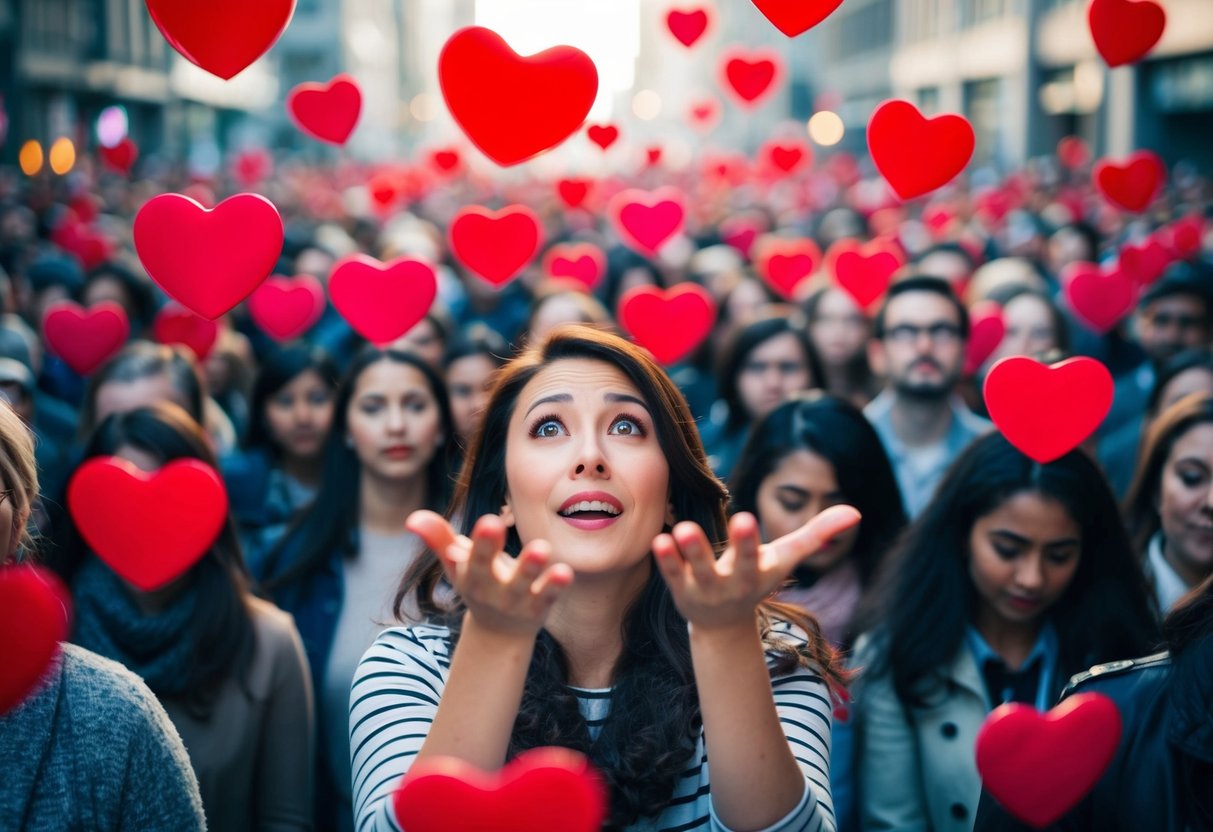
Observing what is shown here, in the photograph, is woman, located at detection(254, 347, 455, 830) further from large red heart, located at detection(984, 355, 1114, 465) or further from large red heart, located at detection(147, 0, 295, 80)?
large red heart, located at detection(984, 355, 1114, 465)

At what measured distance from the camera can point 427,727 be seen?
2201 mm

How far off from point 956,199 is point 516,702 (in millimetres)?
15406

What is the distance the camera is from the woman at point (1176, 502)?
3.85 meters

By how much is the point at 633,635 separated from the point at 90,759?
98cm

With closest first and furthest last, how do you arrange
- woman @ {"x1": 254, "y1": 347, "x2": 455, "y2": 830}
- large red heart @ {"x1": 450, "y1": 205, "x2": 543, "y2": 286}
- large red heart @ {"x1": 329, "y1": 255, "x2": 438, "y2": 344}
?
woman @ {"x1": 254, "y1": 347, "x2": 455, "y2": 830}
large red heart @ {"x1": 329, "y1": 255, "x2": 438, "y2": 344}
large red heart @ {"x1": 450, "y1": 205, "x2": 543, "y2": 286}

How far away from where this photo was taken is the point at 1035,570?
10.6 ft

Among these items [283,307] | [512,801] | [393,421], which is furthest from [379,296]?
[512,801]

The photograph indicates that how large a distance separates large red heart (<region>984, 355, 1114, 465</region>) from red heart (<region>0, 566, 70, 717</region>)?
2360 mm

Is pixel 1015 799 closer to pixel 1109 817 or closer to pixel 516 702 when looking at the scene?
pixel 1109 817

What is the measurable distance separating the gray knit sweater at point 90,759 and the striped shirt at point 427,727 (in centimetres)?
32

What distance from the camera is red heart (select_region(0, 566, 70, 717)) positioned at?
185cm

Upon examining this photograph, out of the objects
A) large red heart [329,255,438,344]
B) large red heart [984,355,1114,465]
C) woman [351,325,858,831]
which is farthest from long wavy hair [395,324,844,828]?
large red heart [329,255,438,344]

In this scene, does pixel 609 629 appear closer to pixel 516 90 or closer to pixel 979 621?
pixel 979 621

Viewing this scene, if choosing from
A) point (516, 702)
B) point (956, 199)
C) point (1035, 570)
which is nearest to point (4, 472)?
point (516, 702)
